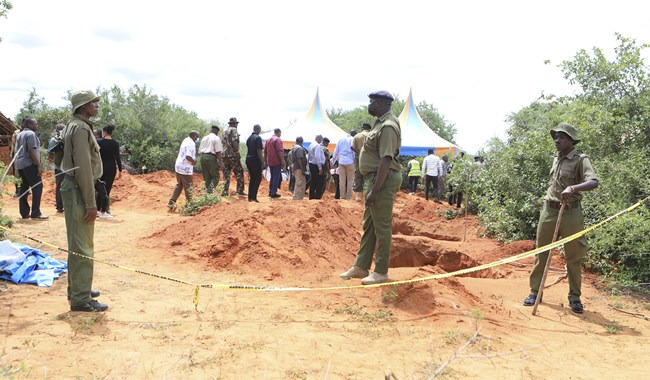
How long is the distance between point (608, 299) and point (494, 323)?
234cm

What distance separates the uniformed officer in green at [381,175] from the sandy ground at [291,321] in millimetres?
437

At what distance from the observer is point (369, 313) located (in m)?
4.97

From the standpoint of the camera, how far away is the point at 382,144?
536 cm

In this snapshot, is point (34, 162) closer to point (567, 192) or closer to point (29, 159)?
point (29, 159)

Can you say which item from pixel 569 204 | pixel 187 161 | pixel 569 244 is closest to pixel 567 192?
pixel 569 204

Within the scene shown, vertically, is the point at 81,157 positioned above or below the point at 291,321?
above

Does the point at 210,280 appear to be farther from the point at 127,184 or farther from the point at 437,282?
the point at 127,184

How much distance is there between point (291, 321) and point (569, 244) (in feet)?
10.3

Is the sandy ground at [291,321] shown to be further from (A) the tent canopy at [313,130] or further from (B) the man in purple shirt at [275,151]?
(A) the tent canopy at [313,130]

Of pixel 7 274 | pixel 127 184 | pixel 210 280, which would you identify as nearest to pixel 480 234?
pixel 210 280

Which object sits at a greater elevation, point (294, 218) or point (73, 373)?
point (294, 218)

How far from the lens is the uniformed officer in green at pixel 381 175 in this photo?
17.5ft

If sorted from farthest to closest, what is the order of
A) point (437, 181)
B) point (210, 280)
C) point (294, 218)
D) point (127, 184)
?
point (437, 181) < point (127, 184) < point (294, 218) < point (210, 280)

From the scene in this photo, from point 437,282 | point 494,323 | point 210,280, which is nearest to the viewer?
point 494,323
